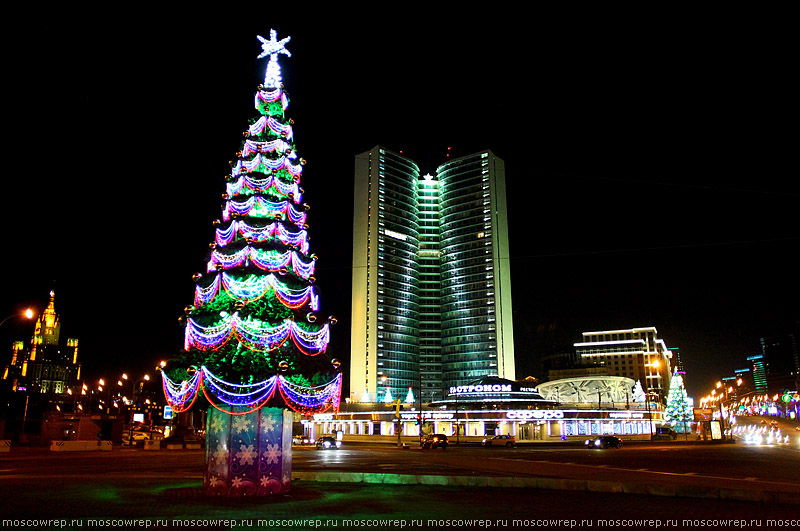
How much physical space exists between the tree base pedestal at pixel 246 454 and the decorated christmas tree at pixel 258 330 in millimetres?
25

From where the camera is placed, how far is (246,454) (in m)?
14.6

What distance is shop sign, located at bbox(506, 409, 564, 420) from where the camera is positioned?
8794 centimetres

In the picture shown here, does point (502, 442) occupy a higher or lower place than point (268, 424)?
lower

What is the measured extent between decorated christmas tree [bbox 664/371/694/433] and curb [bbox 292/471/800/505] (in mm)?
77914

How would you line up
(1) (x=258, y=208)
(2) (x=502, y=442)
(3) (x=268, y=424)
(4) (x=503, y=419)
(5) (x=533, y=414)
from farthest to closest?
(4) (x=503, y=419) < (5) (x=533, y=414) < (2) (x=502, y=442) < (1) (x=258, y=208) < (3) (x=268, y=424)

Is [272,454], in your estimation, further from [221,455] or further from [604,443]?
[604,443]

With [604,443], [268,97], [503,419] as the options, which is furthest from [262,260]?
[503,419]

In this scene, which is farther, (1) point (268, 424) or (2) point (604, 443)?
(2) point (604, 443)

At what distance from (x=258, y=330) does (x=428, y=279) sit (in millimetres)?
150091

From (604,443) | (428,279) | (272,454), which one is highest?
(428,279)

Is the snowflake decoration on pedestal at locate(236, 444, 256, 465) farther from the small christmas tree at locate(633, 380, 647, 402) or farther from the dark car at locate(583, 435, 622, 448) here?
the small christmas tree at locate(633, 380, 647, 402)

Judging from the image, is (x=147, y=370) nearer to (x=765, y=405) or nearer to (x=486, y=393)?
(x=486, y=393)

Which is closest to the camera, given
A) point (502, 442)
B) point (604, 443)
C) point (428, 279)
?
point (604, 443)

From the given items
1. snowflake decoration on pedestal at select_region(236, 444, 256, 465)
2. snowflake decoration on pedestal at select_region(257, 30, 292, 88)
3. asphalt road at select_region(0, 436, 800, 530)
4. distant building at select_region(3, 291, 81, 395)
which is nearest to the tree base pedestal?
snowflake decoration on pedestal at select_region(236, 444, 256, 465)
